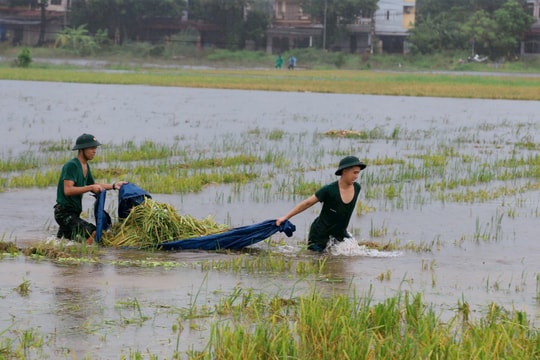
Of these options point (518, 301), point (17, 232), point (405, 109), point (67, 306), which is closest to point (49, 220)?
point (17, 232)

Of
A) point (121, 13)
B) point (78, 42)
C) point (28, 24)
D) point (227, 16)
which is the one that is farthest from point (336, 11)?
point (28, 24)

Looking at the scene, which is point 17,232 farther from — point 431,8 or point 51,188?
point 431,8

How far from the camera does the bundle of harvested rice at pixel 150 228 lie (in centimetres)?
933

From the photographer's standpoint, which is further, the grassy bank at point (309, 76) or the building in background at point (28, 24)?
the building in background at point (28, 24)

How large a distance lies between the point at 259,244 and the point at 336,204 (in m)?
1.05

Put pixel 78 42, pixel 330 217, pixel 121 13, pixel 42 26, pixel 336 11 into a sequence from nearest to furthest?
pixel 330 217 → pixel 78 42 → pixel 121 13 → pixel 336 11 → pixel 42 26

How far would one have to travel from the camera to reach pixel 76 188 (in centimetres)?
920

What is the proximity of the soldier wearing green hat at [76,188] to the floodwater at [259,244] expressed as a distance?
47 cm

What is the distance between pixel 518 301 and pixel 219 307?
→ 7.47 feet

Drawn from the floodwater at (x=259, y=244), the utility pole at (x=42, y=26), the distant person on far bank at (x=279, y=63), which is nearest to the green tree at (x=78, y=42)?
the utility pole at (x=42, y=26)

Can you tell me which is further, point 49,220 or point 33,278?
point 49,220

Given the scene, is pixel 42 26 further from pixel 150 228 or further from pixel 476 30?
pixel 150 228

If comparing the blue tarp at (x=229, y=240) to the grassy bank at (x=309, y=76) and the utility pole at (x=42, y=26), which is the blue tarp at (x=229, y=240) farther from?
the utility pole at (x=42, y=26)

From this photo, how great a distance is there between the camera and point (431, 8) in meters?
80.9
